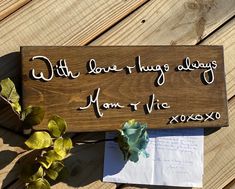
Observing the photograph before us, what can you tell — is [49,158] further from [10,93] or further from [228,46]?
[228,46]

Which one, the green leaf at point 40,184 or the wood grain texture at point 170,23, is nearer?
the green leaf at point 40,184

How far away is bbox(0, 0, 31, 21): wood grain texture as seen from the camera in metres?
1.08

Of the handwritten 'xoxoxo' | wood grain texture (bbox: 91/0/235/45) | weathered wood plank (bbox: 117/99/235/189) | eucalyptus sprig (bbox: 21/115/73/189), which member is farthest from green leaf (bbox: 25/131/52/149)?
weathered wood plank (bbox: 117/99/235/189)

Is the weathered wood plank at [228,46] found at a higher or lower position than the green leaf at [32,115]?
higher

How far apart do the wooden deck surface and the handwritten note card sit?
0.02 m

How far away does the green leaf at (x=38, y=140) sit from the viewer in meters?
0.99

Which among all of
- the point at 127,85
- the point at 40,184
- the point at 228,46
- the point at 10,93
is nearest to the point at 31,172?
the point at 40,184

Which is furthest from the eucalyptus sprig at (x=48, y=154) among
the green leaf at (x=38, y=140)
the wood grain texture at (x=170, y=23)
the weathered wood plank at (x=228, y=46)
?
the weathered wood plank at (x=228, y=46)

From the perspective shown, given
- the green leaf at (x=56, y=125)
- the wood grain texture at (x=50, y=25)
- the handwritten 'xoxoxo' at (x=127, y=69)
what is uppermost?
the wood grain texture at (x=50, y=25)

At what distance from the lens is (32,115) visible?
1.00 metres

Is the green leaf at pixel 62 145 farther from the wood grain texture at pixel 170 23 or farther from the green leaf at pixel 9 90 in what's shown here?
the wood grain texture at pixel 170 23

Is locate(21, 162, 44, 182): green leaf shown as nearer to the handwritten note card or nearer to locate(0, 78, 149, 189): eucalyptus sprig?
locate(0, 78, 149, 189): eucalyptus sprig

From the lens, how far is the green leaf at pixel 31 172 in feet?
3.27

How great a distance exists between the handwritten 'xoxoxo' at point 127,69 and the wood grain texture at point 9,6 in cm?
13
